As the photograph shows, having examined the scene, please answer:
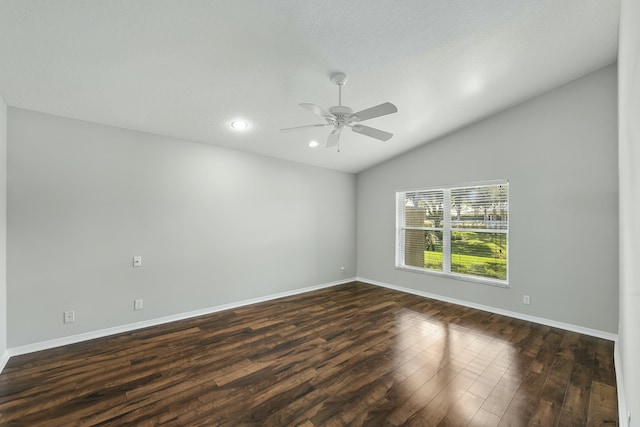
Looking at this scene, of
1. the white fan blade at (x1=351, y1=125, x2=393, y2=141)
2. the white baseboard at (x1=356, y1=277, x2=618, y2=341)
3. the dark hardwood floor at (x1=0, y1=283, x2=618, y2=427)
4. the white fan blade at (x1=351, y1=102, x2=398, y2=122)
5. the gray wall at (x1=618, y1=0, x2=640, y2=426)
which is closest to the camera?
the gray wall at (x1=618, y1=0, x2=640, y2=426)

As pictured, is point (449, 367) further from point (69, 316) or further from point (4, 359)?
point (4, 359)

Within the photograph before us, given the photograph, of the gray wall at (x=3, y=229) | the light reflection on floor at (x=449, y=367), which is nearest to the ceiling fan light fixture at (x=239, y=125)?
the gray wall at (x=3, y=229)

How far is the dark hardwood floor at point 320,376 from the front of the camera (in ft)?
6.42

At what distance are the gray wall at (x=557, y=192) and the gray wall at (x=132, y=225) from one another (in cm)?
317

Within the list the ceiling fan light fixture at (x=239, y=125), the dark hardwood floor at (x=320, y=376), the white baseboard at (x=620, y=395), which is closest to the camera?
the white baseboard at (x=620, y=395)

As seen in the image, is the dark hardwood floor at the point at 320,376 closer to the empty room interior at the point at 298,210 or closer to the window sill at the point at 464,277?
the empty room interior at the point at 298,210

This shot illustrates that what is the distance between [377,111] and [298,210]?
3.05 meters

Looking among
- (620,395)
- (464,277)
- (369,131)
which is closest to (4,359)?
(369,131)

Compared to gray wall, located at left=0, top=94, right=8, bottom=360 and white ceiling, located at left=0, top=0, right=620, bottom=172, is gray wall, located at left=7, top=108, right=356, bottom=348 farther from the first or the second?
white ceiling, located at left=0, top=0, right=620, bottom=172

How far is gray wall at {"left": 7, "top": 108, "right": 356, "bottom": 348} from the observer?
112 inches

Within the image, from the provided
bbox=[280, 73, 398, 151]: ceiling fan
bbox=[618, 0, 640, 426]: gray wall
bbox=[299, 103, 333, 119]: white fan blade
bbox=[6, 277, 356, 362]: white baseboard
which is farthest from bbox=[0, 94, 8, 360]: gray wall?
bbox=[618, 0, 640, 426]: gray wall

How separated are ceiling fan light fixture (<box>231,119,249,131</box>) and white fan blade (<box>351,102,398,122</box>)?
1635mm

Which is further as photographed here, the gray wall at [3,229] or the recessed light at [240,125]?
the recessed light at [240,125]

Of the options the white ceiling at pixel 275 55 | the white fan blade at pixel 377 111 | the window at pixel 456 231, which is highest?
the white ceiling at pixel 275 55
